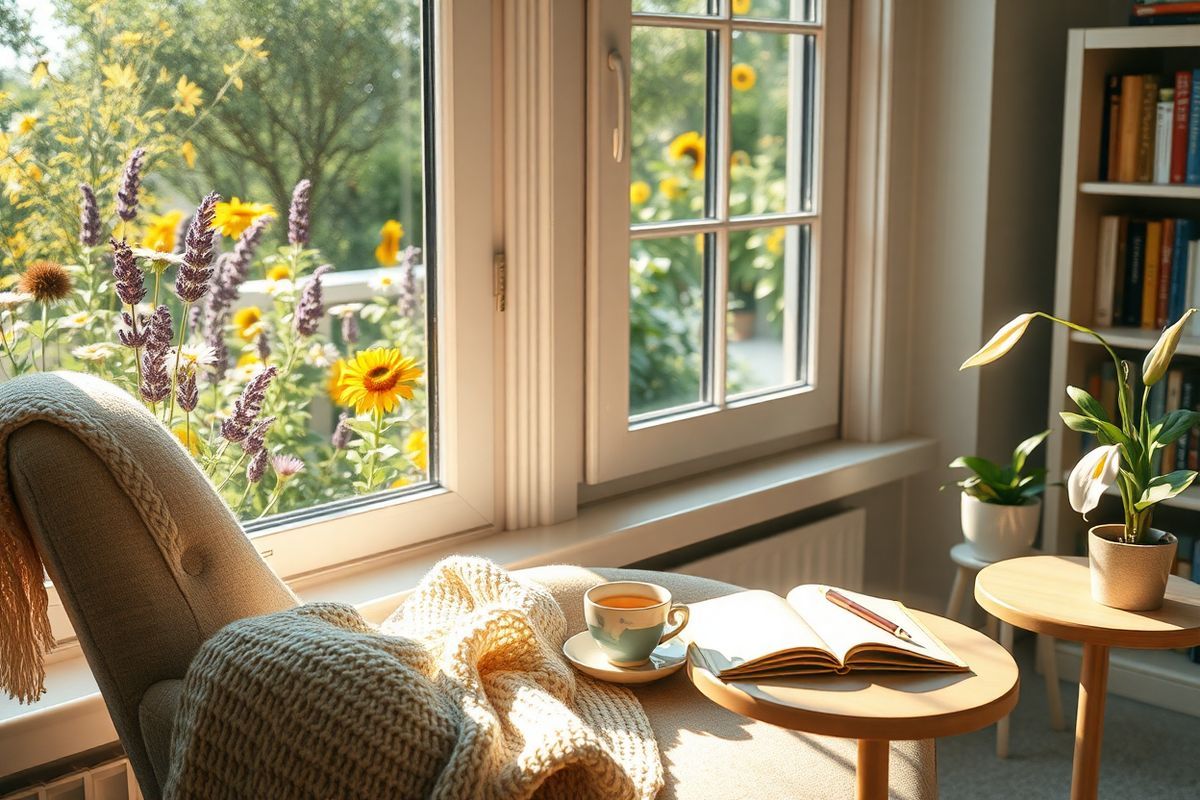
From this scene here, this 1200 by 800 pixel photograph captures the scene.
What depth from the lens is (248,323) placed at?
186 centimetres

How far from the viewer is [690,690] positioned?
1490 mm

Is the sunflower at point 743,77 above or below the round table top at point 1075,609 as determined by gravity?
above

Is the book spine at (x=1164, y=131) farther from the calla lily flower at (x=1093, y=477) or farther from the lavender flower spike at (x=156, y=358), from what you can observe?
the lavender flower spike at (x=156, y=358)

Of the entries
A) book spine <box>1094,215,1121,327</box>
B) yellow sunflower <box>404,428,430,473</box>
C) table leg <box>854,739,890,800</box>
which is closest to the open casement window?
yellow sunflower <box>404,428,430,473</box>

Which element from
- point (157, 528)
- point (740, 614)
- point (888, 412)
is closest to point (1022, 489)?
point (888, 412)

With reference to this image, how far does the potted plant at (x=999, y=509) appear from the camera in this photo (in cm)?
238

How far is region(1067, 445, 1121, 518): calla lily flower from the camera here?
61.2 inches

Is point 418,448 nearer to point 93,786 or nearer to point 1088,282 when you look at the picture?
point 93,786

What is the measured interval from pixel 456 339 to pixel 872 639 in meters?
0.92

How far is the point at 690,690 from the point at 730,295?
3.80 ft

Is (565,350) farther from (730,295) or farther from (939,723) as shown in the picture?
(939,723)

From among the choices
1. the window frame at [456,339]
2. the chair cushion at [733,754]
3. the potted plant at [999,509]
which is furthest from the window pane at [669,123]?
the chair cushion at [733,754]

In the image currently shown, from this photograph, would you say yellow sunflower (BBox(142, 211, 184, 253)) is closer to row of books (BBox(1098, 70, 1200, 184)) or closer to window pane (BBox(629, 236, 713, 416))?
window pane (BBox(629, 236, 713, 416))

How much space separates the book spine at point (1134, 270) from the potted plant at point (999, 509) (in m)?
0.45
